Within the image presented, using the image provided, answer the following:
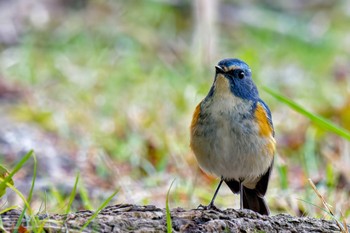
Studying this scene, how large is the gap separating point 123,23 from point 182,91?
3402 mm

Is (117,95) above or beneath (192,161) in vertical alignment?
above

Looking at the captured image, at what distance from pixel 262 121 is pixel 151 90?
153 inches

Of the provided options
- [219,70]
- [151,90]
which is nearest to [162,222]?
[219,70]

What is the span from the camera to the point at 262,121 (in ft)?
14.3

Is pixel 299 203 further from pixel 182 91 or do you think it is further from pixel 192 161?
pixel 182 91

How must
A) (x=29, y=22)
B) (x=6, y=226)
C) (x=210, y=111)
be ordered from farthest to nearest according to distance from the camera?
1. (x=29, y=22)
2. (x=210, y=111)
3. (x=6, y=226)

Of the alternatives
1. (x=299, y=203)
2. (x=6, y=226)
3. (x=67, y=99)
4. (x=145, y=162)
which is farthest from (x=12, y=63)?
(x=6, y=226)

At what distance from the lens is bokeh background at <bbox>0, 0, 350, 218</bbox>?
562cm

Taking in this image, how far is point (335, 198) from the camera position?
17.2 feet

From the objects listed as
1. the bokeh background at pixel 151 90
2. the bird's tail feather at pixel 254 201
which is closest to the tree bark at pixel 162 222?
the bokeh background at pixel 151 90

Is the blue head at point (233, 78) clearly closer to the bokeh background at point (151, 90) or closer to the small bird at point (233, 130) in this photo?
the small bird at point (233, 130)

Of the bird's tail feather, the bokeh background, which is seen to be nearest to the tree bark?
the bokeh background

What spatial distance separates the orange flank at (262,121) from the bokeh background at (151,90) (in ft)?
1.34

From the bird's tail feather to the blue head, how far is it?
1.94 ft
